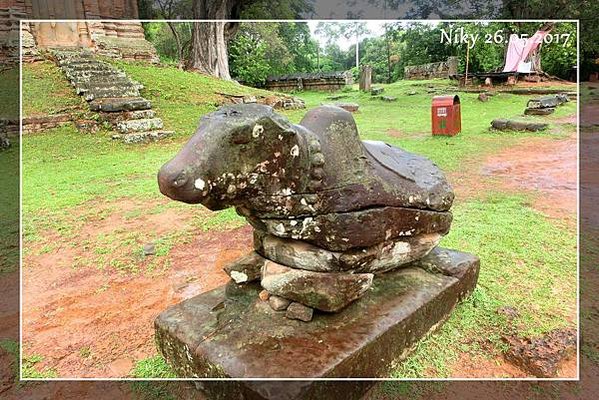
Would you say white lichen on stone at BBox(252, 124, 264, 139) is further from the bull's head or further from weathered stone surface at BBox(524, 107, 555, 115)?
weathered stone surface at BBox(524, 107, 555, 115)

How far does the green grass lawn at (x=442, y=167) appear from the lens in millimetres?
2445

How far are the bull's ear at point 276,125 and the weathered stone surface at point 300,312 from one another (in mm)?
787

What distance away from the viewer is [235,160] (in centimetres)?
160

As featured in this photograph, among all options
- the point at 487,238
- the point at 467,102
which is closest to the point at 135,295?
the point at 487,238

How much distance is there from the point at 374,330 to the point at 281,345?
419 mm

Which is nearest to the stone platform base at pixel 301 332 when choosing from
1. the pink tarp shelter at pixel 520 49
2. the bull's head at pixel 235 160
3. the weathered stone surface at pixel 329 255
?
the weathered stone surface at pixel 329 255

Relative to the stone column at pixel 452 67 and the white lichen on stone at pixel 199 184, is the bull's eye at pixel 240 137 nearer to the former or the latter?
the white lichen on stone at pixel 199 184

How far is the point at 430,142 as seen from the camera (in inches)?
325

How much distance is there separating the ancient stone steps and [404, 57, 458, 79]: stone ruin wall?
577 centimetres

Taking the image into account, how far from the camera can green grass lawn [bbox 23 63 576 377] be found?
2445 mm

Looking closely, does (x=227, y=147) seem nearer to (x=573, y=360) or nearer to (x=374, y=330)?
(x=374, y=330)

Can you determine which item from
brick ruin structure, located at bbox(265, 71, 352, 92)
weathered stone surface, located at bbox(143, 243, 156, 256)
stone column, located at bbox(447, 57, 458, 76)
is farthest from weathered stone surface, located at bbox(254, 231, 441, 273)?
brick ruin structure, located at bbox(265, 71, 352, 92)

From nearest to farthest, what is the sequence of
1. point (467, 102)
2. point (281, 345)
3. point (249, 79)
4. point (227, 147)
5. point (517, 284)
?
1. point (227, 147)
2. point (281, 345)
3. point (517, 284)
4. point (467, 102)
5. point (249, 79)

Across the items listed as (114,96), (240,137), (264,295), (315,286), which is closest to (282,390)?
(315,286)
